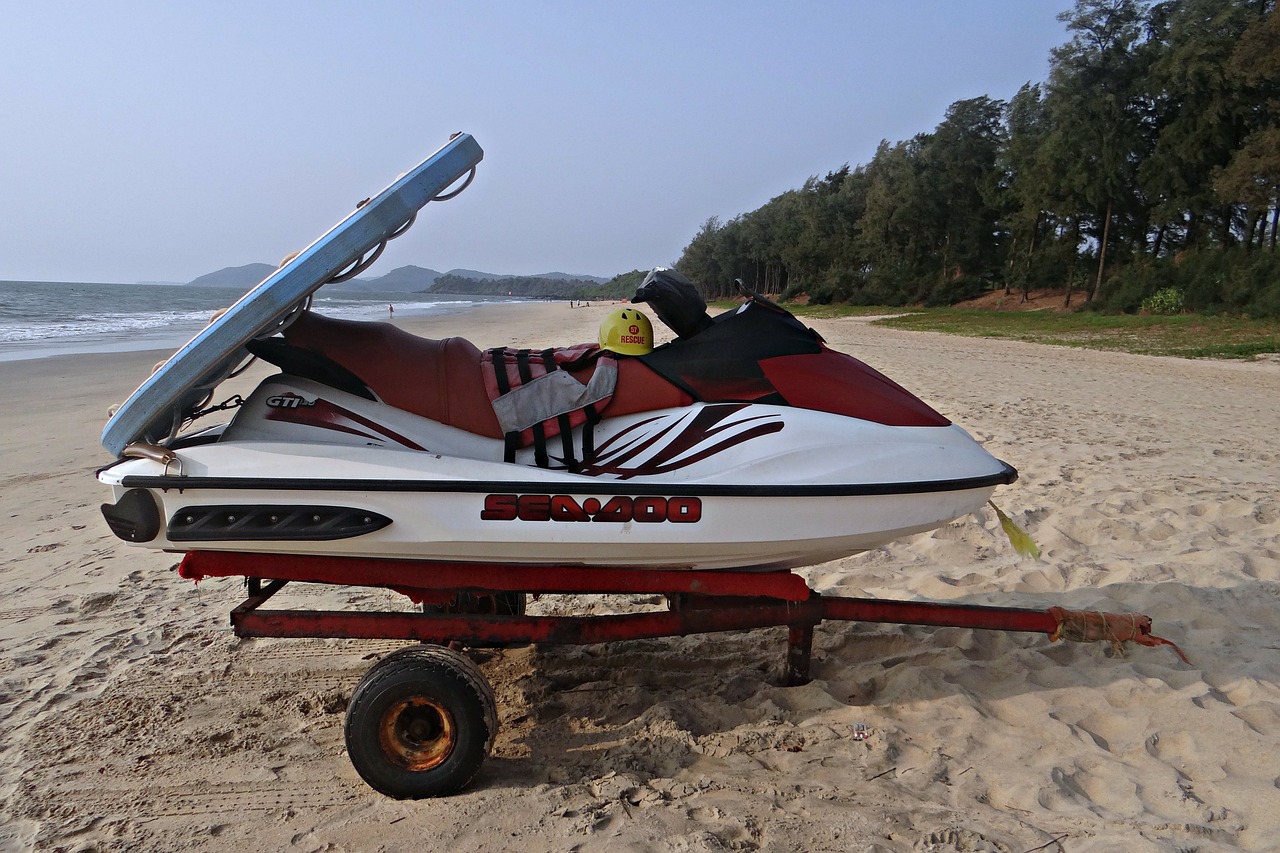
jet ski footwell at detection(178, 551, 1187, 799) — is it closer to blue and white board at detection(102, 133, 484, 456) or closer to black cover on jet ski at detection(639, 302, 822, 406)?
blue and white board at detection(102, 133, 484, 456)

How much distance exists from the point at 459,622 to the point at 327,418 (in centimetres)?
85

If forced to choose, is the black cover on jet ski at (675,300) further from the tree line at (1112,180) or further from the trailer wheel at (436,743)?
the tree line at (1112,180)

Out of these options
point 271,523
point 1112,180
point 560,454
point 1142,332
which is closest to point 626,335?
point 560,454

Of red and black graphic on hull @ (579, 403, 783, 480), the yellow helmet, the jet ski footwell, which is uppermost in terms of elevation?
the yellow helmet

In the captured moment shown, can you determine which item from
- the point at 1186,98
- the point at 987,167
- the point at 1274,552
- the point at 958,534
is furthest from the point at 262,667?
the point at 987,167

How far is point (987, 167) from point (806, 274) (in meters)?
15.4

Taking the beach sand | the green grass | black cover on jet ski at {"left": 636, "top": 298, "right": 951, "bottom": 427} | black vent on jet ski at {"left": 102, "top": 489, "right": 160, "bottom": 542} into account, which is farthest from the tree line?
black vent on jet ski at {"left": 102, "top": 489, "right": 160, "bottom": 542}

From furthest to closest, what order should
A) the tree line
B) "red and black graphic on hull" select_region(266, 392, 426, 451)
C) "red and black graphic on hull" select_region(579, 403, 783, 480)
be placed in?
1. the tree line
2. "red and black graphic on hull" select_region(266, 392, 426, 451)
3. "red and black graphic on hull" select_region(579, 403, 783, 480)

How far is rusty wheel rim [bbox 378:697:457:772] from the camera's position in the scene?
98.1 inches

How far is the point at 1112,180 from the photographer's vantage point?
32.6 meters

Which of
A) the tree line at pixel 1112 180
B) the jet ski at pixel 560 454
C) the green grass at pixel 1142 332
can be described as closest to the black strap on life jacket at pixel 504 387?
the jet ski at pixel 560 454

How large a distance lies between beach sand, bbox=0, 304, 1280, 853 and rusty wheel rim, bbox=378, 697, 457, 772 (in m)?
0.13

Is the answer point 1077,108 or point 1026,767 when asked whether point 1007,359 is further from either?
point 1077,108

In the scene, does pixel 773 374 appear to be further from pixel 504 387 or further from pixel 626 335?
pixel 504 387
